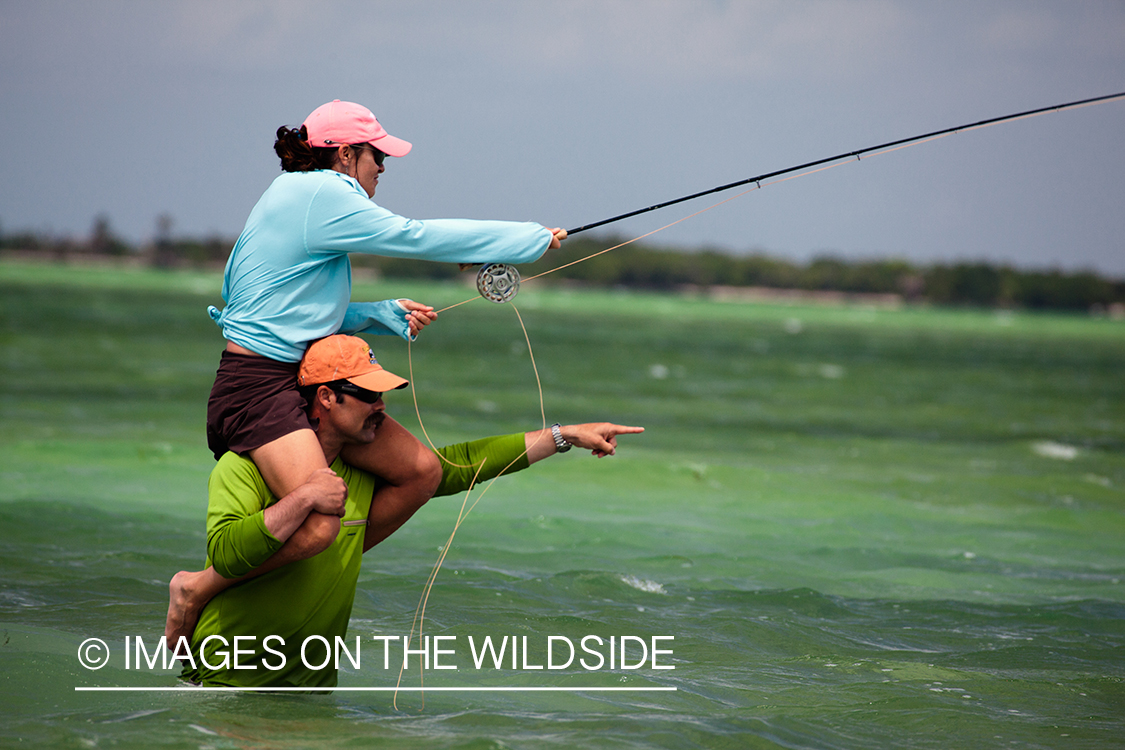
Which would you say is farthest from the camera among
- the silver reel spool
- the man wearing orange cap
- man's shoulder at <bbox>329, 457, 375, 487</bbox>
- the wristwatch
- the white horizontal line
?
the silver reel spool

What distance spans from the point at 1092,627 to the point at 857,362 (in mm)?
27375

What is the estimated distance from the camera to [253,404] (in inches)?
158

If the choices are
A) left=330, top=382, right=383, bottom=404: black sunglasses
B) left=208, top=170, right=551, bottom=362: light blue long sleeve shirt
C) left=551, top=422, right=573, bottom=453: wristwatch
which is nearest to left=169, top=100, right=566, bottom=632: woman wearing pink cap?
left=208, top=170, right=551, bottom=362: light blue long sleeve shirt

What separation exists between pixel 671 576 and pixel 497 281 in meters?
3.32

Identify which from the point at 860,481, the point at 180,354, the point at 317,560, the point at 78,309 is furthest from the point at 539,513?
the point at 78,309

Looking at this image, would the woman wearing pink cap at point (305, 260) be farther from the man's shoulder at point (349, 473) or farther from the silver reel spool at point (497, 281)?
the silver reel spool at point (497, 281)

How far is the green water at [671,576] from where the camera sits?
4461 millimetres

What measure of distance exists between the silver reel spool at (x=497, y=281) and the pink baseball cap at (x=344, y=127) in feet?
1.88

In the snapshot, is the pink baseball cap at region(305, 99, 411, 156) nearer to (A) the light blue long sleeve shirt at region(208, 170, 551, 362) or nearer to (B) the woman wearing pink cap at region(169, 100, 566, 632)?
(B) the woman wearing pink cap at region(169, 100, 566, 632)

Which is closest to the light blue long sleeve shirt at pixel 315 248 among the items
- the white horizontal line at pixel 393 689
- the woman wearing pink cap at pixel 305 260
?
the woman wearing pink cap at pixel 305 260

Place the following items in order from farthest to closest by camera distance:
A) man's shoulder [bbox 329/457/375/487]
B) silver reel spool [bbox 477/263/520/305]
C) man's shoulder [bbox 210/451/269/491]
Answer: silver reel spool [bbox 477/263/520/305], man's shoulder [bbox 329/457/375/487], man's shoulder [bbox 210/451/269/491]

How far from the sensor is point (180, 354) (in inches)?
940

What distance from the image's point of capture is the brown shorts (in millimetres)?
3963

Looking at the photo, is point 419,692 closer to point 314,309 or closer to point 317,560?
point 317,560
